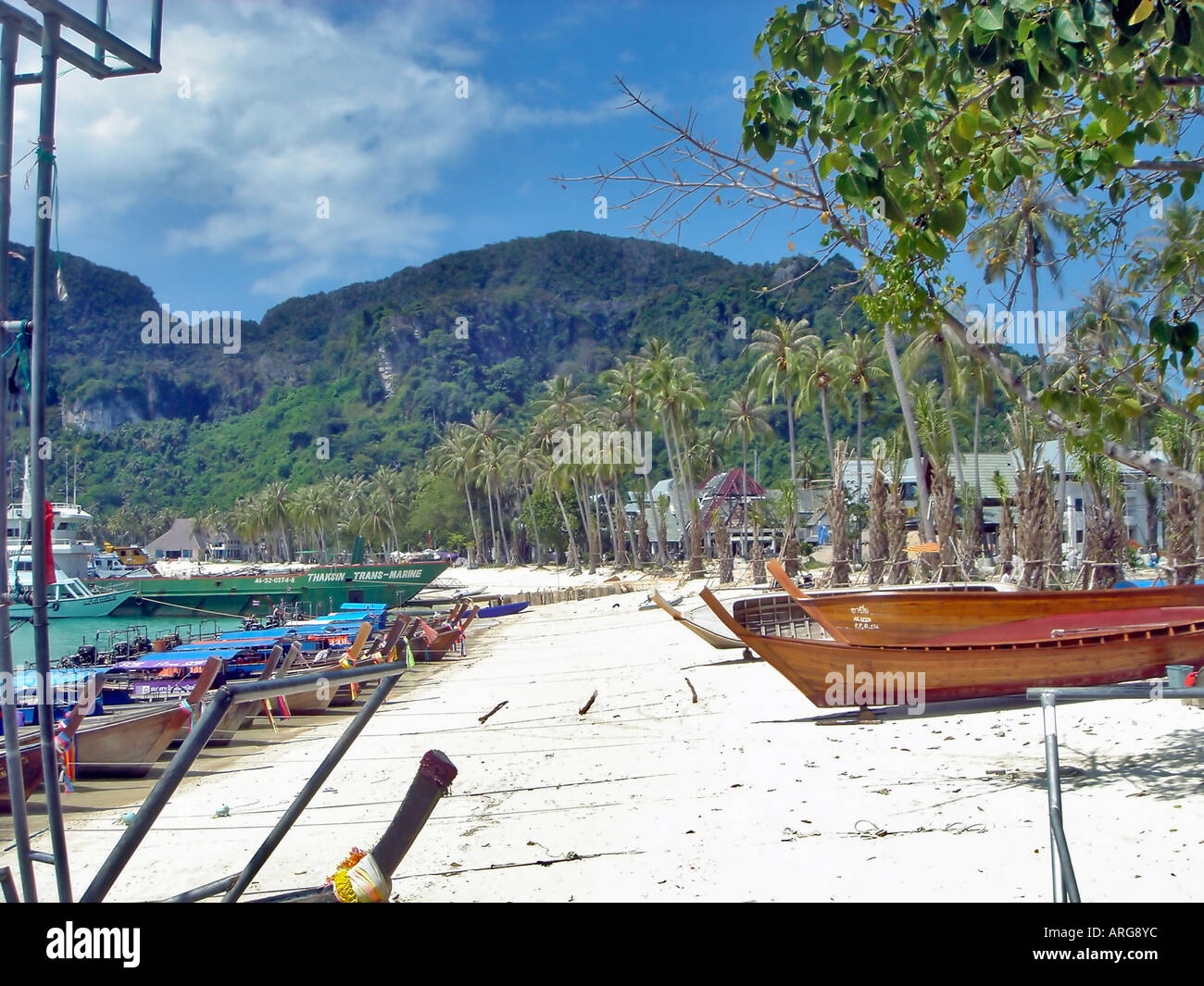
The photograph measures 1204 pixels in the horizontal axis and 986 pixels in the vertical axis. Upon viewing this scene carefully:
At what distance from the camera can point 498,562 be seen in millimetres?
100188

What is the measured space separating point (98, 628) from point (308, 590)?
43.1ft

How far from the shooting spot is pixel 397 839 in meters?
3.44

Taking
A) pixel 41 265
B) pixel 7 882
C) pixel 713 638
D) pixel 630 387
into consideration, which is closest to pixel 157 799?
pixel 7 882

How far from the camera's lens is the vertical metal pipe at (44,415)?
3.88 metres

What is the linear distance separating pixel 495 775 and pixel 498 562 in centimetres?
8938

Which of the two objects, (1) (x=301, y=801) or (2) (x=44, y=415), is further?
(1) (x=301, y=801)

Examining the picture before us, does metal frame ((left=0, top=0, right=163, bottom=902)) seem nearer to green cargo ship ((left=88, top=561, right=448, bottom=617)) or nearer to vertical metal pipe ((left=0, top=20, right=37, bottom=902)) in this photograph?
vertical metal pipe ((left=0, top=20, right=37, bottom=902))

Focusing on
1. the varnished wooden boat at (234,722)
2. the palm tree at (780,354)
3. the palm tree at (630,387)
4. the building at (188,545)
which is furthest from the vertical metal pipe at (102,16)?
the building at (188,545)

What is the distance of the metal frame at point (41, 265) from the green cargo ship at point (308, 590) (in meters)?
55.8

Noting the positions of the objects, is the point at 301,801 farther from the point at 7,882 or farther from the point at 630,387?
the point at 630,387

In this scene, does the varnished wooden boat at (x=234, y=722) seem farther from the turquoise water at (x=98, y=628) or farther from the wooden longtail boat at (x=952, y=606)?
the turquoise water at (x=98, y=628)

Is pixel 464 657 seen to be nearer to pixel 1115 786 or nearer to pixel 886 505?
pixel 886 505

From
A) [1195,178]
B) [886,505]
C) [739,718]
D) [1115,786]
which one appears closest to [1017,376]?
[1195,178]
